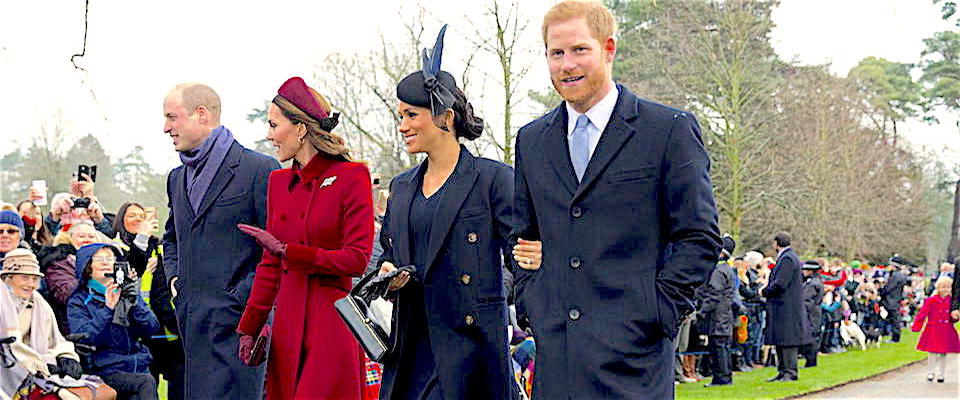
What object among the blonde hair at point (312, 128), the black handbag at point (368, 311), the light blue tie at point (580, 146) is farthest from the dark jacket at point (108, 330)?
the light blue tie at point (580, 146)

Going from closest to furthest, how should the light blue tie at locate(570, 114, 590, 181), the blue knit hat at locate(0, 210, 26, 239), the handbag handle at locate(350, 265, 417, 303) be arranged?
the light blue tie at locate(570, 114, 590, 181) < the handbag handle at locate(350, 265, 417, 303) < the blue knit hat at locate(0, 210, 26, 239)

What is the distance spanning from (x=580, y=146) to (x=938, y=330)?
1767 centimetres

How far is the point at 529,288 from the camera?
4844 mm

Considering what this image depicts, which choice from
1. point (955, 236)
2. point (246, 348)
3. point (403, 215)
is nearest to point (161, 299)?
point (246, 348)

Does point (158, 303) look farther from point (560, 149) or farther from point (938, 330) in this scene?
point (938, 330)

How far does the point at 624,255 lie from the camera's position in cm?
461

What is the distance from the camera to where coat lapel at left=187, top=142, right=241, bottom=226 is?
7.22 meters

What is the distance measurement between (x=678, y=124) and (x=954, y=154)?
52.4m

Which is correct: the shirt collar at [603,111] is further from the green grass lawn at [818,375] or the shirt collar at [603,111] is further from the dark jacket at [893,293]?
the dark jacket at [893,293]

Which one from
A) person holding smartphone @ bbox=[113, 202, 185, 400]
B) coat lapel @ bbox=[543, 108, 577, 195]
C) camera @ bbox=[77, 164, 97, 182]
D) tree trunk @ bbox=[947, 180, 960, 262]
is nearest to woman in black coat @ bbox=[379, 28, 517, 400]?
coat lapel @ bbox=[543, 108, 577, 195]

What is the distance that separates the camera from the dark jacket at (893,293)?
33219mm

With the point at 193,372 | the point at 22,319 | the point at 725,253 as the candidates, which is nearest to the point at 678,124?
the point at 193,372

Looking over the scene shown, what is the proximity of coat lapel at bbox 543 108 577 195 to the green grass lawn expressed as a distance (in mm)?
12227

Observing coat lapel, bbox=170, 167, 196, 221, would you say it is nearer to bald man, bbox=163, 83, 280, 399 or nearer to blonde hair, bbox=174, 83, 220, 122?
bald man, bbox=163, 83, 280, 399
